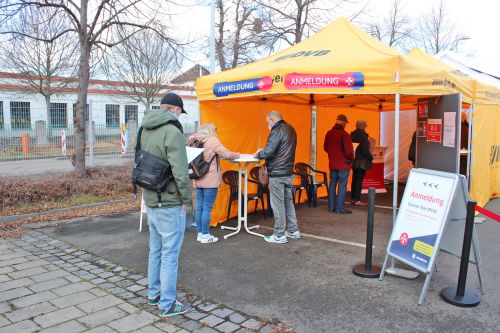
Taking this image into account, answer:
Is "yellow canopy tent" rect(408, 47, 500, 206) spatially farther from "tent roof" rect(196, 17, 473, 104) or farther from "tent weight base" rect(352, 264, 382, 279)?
"tent weight base" rect(352, 264, 382, 279)

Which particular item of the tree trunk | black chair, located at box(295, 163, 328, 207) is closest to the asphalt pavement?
black chair, located at box(295, 163, 328, 207)

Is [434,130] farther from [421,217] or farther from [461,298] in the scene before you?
[461,298]

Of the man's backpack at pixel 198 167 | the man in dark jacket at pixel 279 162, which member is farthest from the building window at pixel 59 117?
the man in dark jacket at pixel 279 162

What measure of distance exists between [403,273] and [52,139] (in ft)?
26.5

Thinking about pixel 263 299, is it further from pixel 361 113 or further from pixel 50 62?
pixel 50 62

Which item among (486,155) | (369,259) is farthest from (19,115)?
(486,155)

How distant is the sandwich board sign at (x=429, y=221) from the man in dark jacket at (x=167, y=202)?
219 centimetres

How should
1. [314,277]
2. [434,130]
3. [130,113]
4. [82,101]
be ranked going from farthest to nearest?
1. [130,113]
2. [82,101]
3. [434,130]
4. [314,277]

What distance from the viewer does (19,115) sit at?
27.6 feet

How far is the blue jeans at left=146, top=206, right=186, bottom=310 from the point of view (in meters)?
3.07

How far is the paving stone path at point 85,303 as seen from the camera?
2.96 m

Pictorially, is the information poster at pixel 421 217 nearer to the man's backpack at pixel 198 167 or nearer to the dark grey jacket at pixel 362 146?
the man's backpack at pixel 198 167

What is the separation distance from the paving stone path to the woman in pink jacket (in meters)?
1.30

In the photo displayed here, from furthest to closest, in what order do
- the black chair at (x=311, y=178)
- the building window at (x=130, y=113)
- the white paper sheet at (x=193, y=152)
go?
the building window at (x=130, y=113) → the black chair at (x=311, y=178) → the white paper sheet at (x=193, y=152)
